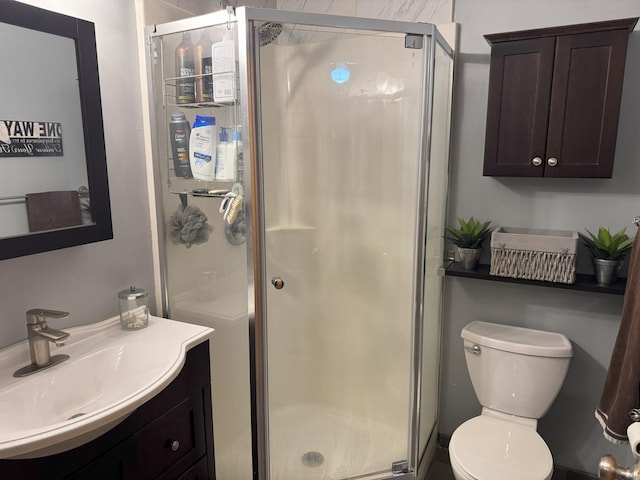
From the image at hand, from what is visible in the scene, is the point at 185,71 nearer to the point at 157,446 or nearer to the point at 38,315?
the point at 38,315

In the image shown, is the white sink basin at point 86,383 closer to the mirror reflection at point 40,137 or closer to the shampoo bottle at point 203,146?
the mirror reflection at point 40,137

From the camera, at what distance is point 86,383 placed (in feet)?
4.60

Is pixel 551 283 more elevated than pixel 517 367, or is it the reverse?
pixel 551 283

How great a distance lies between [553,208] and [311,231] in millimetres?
1082

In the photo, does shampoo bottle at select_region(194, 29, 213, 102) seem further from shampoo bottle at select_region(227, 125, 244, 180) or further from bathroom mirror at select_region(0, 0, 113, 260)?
bathroom mirror at select_region(0, 0, 113, 260)

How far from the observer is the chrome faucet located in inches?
53.0

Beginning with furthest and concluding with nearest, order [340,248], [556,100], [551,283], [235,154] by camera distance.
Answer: [340,248] → [551,283] → [556,100] → [235,154]

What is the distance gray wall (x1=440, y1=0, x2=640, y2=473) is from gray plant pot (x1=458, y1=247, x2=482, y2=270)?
0.12 metres

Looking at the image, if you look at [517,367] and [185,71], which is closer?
[185,71]

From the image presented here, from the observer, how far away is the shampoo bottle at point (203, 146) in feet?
5.45

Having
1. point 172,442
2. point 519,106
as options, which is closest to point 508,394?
point 519,106

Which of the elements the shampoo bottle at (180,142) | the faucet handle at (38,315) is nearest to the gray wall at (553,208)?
the shampoo bottle at (180,142)

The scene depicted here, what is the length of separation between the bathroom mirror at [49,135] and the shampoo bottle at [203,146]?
0.30m

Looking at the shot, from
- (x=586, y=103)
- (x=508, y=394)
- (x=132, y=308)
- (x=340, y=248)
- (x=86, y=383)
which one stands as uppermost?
(x=586, y=103)
